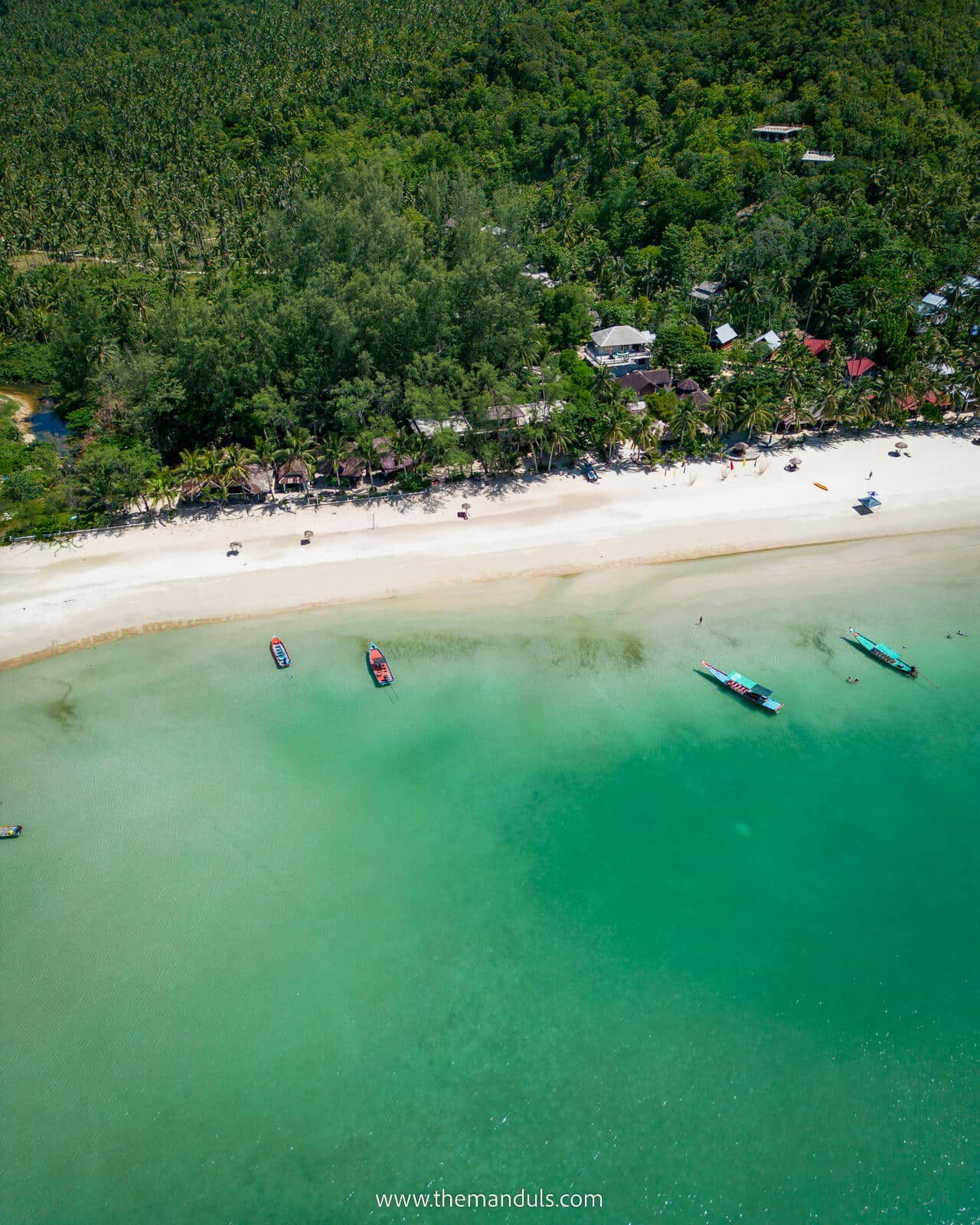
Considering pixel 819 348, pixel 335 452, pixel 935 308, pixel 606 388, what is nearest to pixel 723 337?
pixel 819 348

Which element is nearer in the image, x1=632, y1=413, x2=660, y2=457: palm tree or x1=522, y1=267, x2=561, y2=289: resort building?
x1=632, y1=413, x2=660, y2=457: palm tree

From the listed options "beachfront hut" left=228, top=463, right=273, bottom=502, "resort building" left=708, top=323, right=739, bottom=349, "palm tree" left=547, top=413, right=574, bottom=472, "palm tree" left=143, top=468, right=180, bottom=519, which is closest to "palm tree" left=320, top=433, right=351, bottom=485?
"beachfront hut" left=228, top=463, right=273, bottom=502

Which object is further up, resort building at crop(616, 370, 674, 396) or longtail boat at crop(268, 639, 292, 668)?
resort building at crop(616, 370, 674, 396)

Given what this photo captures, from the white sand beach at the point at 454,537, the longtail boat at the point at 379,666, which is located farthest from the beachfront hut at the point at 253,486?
the longtail boat at the point at 379,666

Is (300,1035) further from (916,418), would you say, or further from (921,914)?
(916,418)

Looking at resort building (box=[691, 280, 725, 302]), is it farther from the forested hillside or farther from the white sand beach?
the white sand beach

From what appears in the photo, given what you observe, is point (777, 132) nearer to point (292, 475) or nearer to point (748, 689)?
point (292, 475)

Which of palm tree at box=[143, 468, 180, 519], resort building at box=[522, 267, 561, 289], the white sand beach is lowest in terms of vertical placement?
the white sand beach

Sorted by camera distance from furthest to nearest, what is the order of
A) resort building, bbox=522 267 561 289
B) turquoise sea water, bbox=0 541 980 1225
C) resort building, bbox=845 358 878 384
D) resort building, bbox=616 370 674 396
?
1. resort building, bbox=522 267 561 289
2. resort building, bbox=845 358 878 384
3. resort building, bbox=616 370 674 396
4. turquoise sea water, bbox=0 541 980 1225
